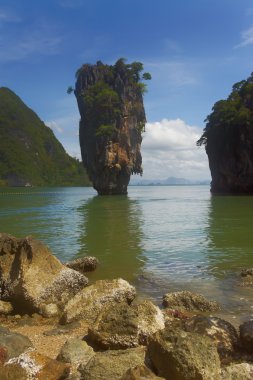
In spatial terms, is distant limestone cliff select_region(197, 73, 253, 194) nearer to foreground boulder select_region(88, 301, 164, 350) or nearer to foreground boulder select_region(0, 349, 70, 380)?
foreground boulder select_region(88, 301, 164, 350)

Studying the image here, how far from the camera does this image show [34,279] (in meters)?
10.8

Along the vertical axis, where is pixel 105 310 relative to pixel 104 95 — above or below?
below

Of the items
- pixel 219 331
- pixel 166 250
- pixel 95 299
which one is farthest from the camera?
pixel 166 250

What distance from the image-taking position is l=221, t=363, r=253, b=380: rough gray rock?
566 centimetres

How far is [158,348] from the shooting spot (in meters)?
6.09

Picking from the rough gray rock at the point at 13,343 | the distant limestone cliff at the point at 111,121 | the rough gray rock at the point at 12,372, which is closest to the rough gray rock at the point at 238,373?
the rough gray rock at the point at 12,372

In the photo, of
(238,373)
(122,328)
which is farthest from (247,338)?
(122,328)

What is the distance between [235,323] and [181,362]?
367 cm

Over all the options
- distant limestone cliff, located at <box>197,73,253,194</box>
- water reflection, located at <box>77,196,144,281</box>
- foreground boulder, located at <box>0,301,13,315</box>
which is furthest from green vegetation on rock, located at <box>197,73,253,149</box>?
foreground boulder, located at <box>0,301,13,315</box>

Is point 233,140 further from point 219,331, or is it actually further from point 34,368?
point 34,368

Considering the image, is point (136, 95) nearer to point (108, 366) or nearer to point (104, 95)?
point (104, 95)

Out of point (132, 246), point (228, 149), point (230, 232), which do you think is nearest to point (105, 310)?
point (132, 246)

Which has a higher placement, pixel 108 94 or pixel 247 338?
pixel 108 94

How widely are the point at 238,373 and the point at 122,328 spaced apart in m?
2.49
